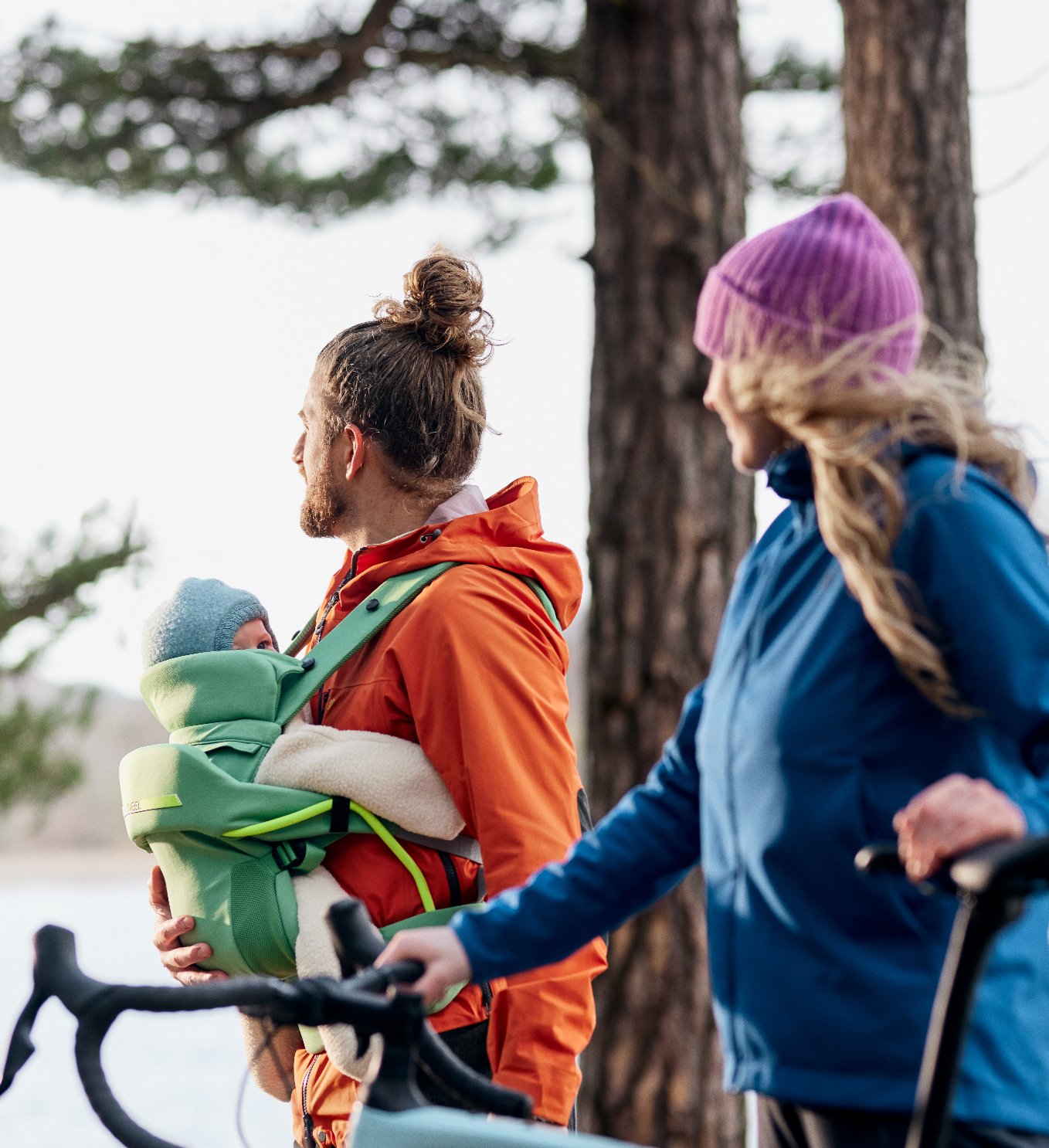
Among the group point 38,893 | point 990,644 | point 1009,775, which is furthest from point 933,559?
point 38,893

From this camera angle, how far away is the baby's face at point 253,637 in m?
1.94

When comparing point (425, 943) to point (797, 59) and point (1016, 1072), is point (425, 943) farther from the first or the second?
point (797, 59)

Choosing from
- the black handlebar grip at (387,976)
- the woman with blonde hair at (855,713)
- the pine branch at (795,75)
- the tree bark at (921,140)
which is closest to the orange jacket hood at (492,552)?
the woman with blonde hair at (855,713)

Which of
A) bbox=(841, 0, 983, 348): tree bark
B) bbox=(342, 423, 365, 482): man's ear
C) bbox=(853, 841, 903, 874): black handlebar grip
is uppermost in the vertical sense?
bbox=(841, 0, 983, 348): tree bark

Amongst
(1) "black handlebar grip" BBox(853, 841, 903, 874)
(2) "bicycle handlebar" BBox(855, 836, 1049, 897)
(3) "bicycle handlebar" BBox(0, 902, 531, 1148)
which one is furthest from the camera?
(3) "bicycle handlebar" BBox(0, 902, 531, 1148)

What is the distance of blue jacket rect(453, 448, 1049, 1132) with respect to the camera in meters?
1.07

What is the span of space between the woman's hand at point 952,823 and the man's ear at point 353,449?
1120mm

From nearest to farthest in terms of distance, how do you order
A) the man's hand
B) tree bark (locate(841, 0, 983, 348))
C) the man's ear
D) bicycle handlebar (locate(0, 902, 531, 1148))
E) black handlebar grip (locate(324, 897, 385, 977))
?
bicycle handlebar (locate(0, 902, 531, 1148))
black handlebar grip (locate(324, 897, 385, 977))
the man's hand
the man's ear
tree bark (locate(841, 0, 983, 348))

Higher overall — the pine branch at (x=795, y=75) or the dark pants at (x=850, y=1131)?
the pine branch at (x=795, y=75)

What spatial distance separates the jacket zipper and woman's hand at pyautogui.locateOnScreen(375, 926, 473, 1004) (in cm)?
53

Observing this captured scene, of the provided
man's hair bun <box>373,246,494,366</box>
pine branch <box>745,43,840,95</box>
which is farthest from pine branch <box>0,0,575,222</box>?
Result: man's hair bun <box>373,246,494,366</box>

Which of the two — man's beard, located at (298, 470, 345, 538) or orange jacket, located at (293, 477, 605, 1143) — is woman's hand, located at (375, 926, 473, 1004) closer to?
orange jacket, located at (293, 477, 605, 1143)

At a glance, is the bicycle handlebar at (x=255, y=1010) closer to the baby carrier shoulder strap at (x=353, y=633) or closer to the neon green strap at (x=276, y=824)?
the neon green strap at (x=276, y=824)

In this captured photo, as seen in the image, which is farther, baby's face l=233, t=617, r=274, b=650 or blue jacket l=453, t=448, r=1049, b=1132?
baby's face l=233, t=617, r=274, b=650
